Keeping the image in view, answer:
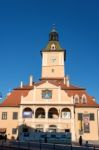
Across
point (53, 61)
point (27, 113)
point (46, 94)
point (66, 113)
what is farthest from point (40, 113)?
point (53, 61)

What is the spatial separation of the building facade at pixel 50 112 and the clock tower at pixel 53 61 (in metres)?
13.7

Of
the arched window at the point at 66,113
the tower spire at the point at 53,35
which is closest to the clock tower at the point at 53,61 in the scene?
the tower spire at the point at 53,35

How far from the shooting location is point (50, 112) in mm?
66688

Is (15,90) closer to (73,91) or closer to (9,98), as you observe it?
(9,98)

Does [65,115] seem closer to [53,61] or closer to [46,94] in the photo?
[46,94]

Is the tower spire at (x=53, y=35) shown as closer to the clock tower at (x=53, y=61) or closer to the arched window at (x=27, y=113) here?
the clock tower at (x=53, y=61)

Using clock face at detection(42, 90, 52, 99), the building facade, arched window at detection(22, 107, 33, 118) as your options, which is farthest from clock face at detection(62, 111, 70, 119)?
arched window at detection(22, 107, 33, 118)

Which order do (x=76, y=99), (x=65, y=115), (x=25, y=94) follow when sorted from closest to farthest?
(x=65, y=115) → (x=76, y=99) → (x=25, y=94)

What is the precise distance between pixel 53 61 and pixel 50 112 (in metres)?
21.5

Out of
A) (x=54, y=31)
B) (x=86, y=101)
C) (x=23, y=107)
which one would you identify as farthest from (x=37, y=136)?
(x=54, y=31)

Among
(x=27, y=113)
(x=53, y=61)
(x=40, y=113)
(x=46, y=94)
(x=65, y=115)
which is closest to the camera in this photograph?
(x=65, y=115)

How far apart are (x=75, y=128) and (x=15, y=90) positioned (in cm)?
1687

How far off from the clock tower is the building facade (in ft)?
45.0

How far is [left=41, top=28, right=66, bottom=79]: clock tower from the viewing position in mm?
83625
